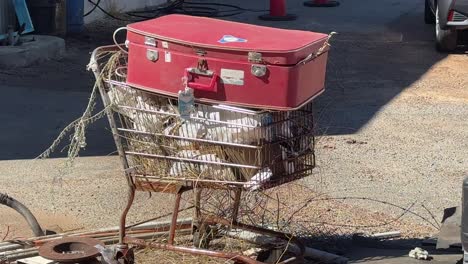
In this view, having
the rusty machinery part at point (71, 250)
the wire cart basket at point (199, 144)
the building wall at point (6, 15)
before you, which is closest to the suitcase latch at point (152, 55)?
the wire cart basket at point (199, 144)

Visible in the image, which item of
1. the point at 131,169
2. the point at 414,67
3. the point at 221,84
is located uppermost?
the point at 221,84

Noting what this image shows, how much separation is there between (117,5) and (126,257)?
11418 mm

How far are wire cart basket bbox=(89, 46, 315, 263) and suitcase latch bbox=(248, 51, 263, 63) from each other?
238 millimetres

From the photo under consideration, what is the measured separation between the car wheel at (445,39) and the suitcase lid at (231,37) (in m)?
8.42

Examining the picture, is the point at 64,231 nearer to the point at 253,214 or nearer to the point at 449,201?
the point at 253,214

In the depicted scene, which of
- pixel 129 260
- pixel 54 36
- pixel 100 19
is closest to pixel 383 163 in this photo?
pixel 129 260

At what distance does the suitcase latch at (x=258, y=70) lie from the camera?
418 cm

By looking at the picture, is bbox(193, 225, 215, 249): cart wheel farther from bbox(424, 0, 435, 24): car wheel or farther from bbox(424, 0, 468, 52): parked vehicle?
bbox(424, 0, 435, 24): car wheel

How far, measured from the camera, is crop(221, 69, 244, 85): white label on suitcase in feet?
13.9

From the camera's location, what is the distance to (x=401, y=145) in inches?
318

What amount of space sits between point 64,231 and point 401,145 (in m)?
3.47

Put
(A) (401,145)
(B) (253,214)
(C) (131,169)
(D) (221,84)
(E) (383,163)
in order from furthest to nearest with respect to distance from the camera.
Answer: (A) (401,145) < (E) (383,163) < (B) (253,214) < (C) (131,169) < (D) (221,84)

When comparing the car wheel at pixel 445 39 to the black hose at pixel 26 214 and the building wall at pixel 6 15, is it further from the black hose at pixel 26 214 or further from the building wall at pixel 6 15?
the black hose at pixel 26 214

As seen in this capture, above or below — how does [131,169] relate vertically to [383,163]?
above
